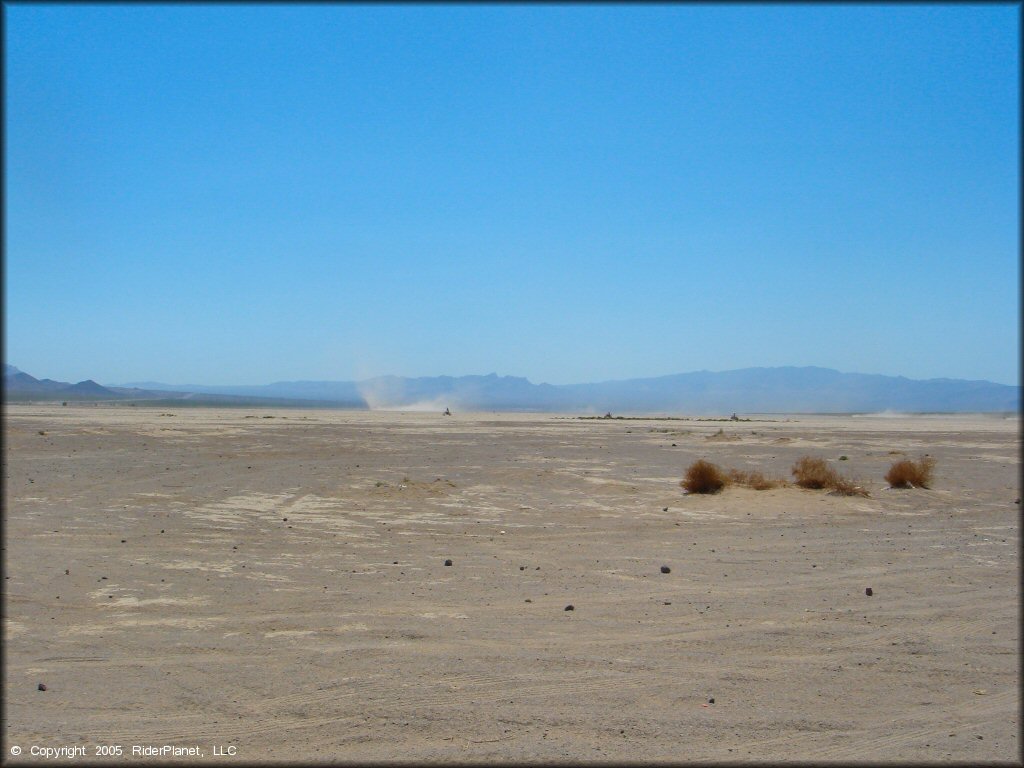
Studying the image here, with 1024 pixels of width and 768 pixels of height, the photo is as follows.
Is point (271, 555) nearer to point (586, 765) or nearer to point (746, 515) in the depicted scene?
point (586, 765)

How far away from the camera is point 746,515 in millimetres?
15625

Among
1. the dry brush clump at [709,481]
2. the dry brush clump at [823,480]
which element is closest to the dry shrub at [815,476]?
the dry brush clump at [823,480]

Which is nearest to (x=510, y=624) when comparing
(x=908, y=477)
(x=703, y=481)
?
(x=703, y=481)

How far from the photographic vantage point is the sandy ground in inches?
227

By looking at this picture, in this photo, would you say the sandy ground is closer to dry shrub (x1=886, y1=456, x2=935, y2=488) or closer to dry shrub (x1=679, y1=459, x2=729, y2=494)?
dry shrub (x1=679, y1=459, x2=729, y2=494)

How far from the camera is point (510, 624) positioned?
8.24 m

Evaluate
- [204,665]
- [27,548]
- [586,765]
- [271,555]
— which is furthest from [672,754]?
[27,548]

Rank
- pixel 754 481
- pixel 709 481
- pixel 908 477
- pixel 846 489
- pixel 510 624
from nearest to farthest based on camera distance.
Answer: pixel 510 624
pixel 846 489
pixel 709 481
pixel 754 481
pixel 908 477

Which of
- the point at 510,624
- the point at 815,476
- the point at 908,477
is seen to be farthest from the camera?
the point at 908,477

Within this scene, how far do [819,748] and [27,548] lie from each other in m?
10.5

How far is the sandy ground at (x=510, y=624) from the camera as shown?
5770mm

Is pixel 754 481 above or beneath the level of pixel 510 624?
above

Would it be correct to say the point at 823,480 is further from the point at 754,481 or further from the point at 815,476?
the point at 754,481

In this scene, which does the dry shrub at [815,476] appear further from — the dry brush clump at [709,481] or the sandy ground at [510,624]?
the sandy ground at [510,624]
